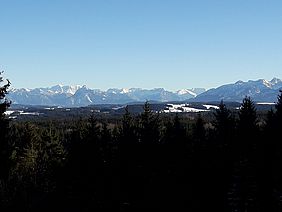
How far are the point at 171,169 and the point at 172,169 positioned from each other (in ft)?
0.27

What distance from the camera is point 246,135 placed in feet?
129

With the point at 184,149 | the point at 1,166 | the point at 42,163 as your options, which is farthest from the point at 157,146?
the point at 42,163

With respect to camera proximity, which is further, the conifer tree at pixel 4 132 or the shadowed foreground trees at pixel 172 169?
the shadowed foreground trees at pixel 172 169

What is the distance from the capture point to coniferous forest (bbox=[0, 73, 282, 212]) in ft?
120

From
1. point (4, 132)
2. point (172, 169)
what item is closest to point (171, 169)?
point (172, 169)

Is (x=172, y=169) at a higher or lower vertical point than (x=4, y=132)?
lower

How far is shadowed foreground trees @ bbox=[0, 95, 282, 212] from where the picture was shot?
3666 cm

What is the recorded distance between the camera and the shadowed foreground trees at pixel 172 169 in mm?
36656

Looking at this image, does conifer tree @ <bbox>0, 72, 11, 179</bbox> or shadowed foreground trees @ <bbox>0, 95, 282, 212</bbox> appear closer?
conifer tree @ <bbox>0, 72, 11, 179</bbox>

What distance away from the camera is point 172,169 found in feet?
140

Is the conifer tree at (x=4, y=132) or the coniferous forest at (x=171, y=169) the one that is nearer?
the conifer tree at (x=4, y=132)

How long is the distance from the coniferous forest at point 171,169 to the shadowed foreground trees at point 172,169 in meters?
0.07

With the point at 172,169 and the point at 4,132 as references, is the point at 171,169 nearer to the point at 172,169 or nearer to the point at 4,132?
the point at 172,169

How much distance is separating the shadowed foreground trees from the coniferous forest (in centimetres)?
7
